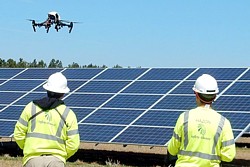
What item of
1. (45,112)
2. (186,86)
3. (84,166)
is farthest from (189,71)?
(45,112)

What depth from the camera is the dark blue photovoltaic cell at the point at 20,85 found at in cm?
1915

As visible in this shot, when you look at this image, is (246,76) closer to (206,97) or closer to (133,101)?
(133,101)

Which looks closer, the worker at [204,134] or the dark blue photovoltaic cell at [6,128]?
the worker at [204,134]

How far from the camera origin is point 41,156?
20.0 ft

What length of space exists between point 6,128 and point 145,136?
428 centimetres

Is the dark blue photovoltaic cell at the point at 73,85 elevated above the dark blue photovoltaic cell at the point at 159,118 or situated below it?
above

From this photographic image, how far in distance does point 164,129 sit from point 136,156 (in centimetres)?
187

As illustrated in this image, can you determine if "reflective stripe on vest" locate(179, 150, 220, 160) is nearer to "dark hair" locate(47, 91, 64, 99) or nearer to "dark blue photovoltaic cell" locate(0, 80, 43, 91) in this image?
"dark hair" locate(47, 91, 64, 99)

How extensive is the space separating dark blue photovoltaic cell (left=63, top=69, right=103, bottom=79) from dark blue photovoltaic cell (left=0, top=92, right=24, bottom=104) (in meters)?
1.95

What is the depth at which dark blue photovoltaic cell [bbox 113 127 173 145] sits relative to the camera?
13.7m

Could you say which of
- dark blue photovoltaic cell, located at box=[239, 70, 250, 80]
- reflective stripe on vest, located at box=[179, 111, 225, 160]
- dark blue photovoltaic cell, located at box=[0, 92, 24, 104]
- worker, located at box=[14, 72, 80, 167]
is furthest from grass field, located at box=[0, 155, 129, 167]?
reflective stripe on vest, located at box=[179, 111, 225, 160]

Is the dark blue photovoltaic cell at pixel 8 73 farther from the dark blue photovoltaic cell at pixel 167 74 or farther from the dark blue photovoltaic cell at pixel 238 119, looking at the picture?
the dark blue photovoltaic cell at pixel 238 119

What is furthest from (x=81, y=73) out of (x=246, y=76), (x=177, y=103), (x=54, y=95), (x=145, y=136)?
(x=54, y=95)

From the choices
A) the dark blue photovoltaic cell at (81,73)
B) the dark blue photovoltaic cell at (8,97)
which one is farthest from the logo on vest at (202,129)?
the dark blue photovoltaic cell at (81,73)
